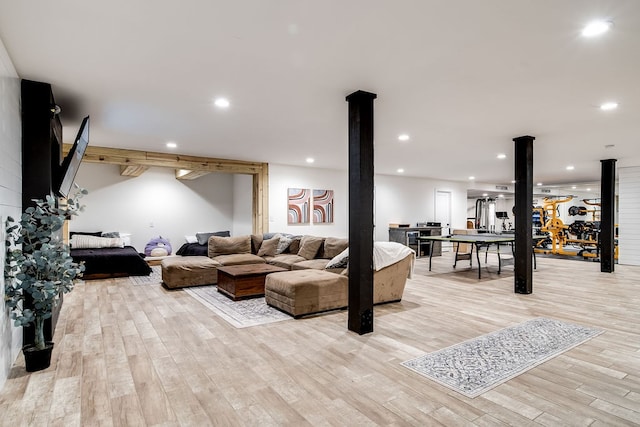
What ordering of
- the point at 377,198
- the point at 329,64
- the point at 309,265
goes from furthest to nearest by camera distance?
the point at 377,198 → the point at 309,265 → the point at 329,64

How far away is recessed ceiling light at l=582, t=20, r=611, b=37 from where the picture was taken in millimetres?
2246

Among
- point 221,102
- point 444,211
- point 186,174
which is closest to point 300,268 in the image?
point 221,102

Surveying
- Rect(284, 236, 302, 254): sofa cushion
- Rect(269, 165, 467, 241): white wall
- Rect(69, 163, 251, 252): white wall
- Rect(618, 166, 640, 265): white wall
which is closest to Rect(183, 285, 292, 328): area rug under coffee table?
Rect(284, 236, 302, 254): sofa cushion

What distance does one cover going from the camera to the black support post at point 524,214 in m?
5.41

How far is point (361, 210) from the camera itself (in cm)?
352

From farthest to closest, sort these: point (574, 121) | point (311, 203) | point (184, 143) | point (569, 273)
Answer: point (311, 203), point (569, 273), point (184, 143), point (574, 121)

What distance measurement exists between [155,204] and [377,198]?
6316 millimetres

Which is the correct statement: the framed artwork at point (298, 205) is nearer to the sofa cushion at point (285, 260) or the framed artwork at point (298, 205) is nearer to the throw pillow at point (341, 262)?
the sofa cushion at point (285, 260)

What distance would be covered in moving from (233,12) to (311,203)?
6.96 meters

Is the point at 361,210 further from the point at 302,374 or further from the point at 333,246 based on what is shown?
the point at 333,246

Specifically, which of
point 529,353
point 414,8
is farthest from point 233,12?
point 529,353

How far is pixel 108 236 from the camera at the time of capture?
8547 mm

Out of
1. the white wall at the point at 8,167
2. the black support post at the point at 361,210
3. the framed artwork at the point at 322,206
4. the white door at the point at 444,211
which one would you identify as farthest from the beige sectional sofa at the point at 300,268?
the white door at the point at 444,211

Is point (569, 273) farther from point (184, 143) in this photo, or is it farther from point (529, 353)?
point (184, 143)
